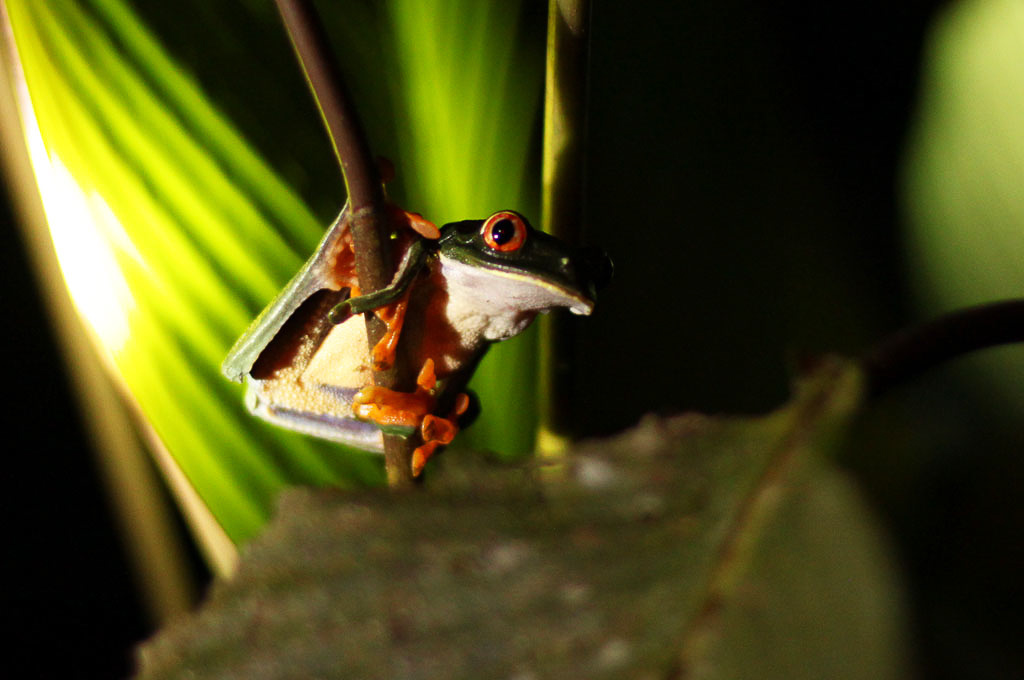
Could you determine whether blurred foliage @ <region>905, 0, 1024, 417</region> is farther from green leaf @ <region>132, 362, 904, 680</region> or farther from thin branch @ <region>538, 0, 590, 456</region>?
green leaf @ <region>132, 362, 904, 680</region>

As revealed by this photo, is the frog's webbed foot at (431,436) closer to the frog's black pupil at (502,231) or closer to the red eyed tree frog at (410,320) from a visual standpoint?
the red eyed tree frog at (410,320)

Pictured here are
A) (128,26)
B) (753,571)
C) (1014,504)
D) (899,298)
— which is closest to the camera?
(753,571)

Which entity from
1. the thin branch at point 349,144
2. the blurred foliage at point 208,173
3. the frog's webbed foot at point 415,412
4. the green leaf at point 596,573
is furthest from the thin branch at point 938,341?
the blurred foliage at point 208,173

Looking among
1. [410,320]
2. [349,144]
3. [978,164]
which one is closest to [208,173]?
[410,320]

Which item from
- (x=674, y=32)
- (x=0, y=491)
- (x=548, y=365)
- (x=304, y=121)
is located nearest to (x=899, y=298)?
(x=674, y=32)

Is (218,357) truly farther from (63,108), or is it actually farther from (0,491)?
(0,491)

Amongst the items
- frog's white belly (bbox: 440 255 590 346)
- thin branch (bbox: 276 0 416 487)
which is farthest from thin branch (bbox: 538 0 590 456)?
thin branch (bbox: 276 0 416 487)
